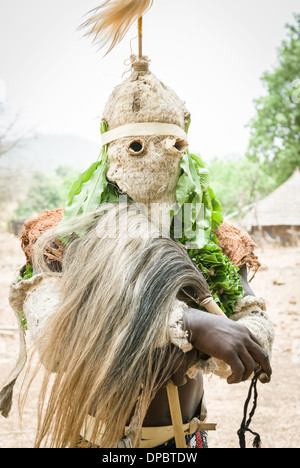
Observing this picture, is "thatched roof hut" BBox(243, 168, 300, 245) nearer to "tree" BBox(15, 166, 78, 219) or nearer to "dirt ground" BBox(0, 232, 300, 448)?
"dirt ground" BBox(0, 232, 300, 448)

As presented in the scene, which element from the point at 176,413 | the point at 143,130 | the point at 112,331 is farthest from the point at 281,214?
the point at 112,331

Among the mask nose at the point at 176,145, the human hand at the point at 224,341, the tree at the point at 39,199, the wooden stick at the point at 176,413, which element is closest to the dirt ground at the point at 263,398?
the wooden stick at the point at 176,413

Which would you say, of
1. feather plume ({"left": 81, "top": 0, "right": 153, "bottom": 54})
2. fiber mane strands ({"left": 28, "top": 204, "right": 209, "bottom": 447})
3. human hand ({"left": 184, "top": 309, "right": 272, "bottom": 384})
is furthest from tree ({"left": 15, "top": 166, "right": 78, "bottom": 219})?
human hand ({"left": 184, "top": 309, "right": 272, "bottom": 384})

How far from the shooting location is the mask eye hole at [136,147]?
110 cm

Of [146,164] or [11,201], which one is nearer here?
[146,164]

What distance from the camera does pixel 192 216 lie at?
1.16 m

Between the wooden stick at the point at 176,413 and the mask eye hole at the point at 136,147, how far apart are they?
610 mm

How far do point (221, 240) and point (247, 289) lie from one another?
18cm

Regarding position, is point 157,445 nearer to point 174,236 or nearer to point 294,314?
point 174,236

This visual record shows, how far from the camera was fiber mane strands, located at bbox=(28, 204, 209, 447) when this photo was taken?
875 mm

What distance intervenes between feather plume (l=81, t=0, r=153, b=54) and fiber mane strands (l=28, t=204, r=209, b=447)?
23.6 inches

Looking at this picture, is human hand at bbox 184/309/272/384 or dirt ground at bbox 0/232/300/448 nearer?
human hand at bbox 184/309/272/384
